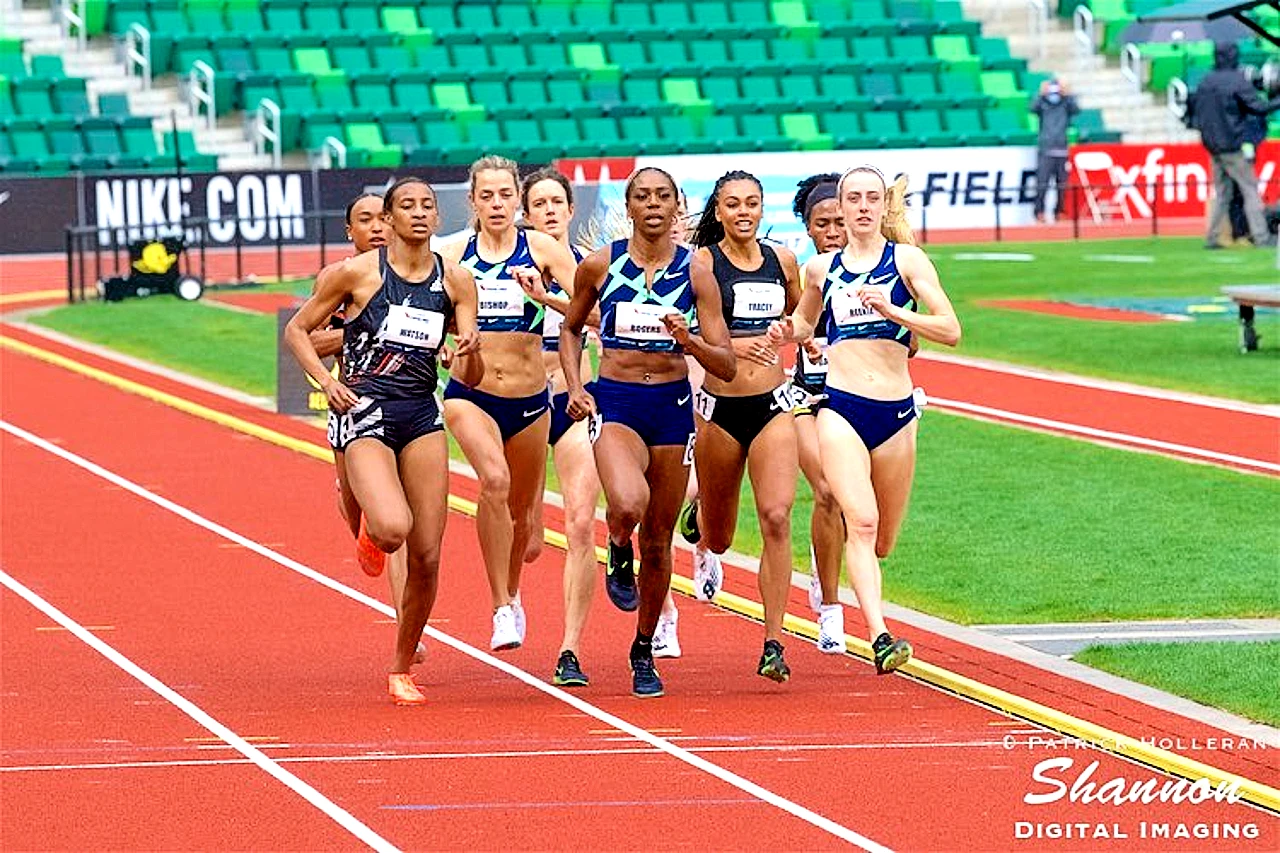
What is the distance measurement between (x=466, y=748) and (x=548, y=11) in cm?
4004

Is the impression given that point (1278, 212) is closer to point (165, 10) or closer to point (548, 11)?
point (548, 11)

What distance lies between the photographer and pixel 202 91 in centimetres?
4603

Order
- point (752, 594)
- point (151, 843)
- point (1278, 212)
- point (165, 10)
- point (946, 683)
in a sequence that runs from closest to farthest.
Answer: point (151, 843) → point (946, 683) → point (752, 594) → point (1278, 212) → point (165, 10)

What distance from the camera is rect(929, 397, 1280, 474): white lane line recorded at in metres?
18.7

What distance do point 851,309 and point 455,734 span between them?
2.59 meters

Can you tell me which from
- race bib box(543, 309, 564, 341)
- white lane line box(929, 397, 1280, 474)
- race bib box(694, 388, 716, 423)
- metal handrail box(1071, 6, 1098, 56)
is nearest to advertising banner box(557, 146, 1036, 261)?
metal handrail box(1071, 6, 1098, 56)

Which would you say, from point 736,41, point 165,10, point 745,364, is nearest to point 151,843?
point 745,364

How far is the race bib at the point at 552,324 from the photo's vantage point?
514 inches

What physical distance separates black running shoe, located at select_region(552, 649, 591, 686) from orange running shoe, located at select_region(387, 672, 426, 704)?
0.57 m

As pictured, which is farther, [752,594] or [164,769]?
[752,594]

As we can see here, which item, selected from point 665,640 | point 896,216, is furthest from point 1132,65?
point 665,640

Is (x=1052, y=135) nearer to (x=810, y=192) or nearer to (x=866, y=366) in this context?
(x=810, y=192)

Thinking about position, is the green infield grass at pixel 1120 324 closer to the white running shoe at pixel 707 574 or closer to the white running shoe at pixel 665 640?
the white running shoe at pixel 707 574

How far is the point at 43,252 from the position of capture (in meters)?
41.8
